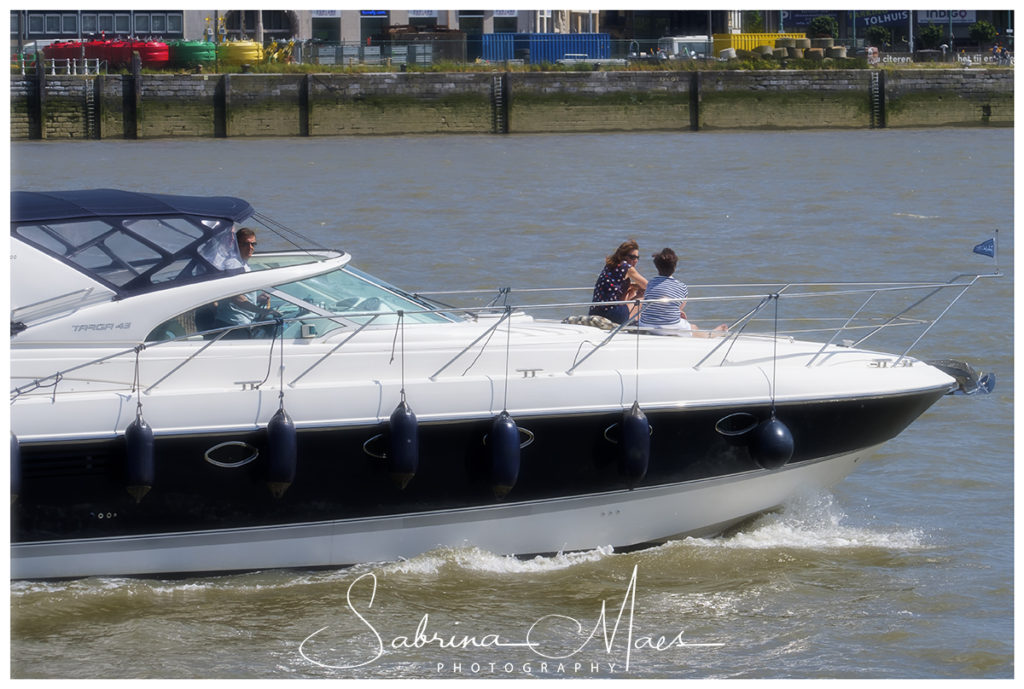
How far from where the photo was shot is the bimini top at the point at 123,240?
6.95 metres

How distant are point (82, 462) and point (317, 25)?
4833 cm

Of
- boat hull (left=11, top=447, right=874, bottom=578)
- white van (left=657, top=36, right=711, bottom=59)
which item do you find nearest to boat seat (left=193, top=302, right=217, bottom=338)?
boat hull (left=11, top=447, right=874, bottom=578)

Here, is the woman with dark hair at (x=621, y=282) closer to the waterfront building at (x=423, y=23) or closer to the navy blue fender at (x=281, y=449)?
the navy blue fender at (x=281, y=449)

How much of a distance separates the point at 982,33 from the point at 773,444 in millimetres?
49410

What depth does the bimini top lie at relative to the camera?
22.8 feet

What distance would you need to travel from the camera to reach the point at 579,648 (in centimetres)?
652

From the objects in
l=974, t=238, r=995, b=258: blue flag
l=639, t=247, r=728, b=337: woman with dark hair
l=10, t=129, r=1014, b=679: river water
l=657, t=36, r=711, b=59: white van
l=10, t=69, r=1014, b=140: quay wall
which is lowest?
l=10, t=129, r=1014, b=679: river water

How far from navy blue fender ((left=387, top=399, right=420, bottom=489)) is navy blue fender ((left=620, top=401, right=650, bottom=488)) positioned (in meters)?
0.97

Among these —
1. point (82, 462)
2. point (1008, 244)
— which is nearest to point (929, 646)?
point (82, 462)

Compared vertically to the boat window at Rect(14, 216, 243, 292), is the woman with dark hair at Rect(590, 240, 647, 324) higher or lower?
lower

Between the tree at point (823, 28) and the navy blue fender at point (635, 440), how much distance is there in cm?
4957

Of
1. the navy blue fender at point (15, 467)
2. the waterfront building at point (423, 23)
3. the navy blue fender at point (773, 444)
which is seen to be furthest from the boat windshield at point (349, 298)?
the waterfront building at point (423, 23)

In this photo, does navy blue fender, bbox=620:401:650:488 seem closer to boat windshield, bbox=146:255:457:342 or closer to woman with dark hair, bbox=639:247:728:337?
woman with dark hair, bbox=639:247:728:337

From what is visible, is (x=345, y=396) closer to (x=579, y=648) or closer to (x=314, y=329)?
(x=314, y=329)
